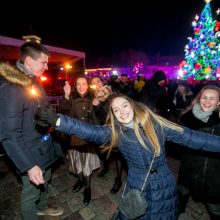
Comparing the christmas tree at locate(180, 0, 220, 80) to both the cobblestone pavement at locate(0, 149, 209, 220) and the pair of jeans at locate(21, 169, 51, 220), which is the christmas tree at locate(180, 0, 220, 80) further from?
the pair of jeans at locate(21, 169, 51, 220)

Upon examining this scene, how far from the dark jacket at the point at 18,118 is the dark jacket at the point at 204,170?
1.93 metres

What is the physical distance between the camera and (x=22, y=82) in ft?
6.44

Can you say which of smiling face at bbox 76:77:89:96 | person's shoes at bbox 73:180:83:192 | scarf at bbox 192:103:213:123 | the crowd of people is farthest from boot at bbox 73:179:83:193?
scarf at bbox 192:103:213:123

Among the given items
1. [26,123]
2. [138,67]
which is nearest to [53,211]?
[26,123]

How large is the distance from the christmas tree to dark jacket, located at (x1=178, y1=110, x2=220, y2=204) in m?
14.8

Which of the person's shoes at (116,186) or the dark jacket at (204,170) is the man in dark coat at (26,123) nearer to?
the person's shoes at (116,186)

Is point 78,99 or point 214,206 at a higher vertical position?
point 78,99

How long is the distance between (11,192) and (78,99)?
7.48 feet

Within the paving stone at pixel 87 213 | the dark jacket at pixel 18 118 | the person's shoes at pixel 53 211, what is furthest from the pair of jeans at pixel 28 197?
the paving stone at pixel 87 213

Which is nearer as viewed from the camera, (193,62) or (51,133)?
(51,133)

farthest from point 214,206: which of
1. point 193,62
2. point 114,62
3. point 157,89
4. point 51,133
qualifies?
point 114,62

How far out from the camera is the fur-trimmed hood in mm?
1917

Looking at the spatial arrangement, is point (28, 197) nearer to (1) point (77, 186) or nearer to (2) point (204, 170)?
(1) point (77, 186)

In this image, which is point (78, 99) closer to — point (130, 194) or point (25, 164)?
point (25, 164)
